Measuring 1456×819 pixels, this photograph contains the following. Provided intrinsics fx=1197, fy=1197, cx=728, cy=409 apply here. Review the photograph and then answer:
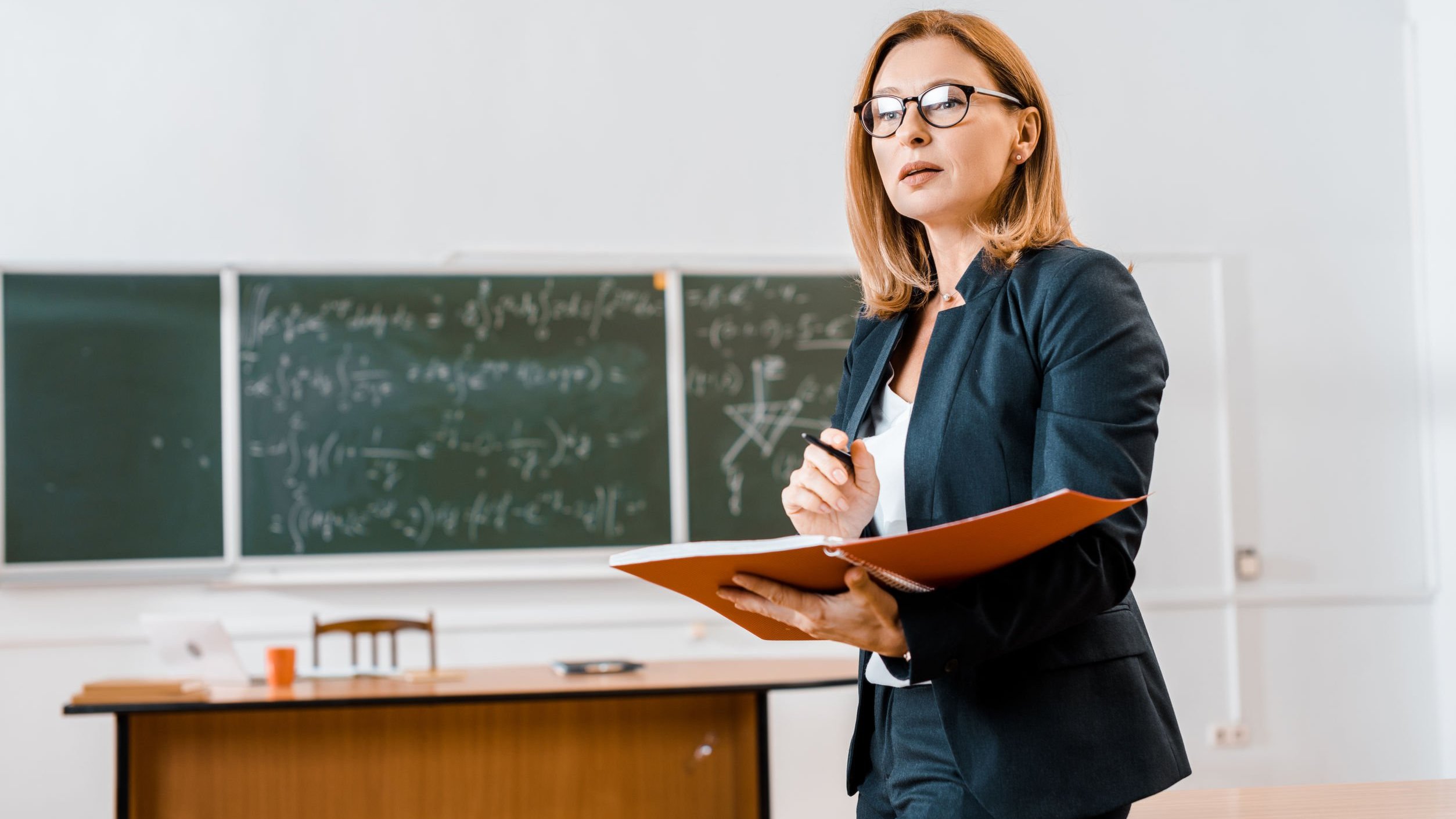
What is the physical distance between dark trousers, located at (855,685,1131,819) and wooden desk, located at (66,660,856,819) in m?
1.92

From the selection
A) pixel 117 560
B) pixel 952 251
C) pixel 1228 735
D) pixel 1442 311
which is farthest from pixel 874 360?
pixel 1442 311

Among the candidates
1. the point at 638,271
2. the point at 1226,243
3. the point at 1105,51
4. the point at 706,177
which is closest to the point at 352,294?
the point at 638,271

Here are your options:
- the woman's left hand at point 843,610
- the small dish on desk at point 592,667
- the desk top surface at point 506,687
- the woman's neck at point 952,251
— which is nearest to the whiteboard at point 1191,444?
the desk top surface at point 506,687

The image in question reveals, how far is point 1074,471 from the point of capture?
0.91 m

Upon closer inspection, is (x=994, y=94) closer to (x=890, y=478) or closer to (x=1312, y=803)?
(x=890, y=478)

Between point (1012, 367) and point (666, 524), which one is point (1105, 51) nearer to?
point (666, 524)

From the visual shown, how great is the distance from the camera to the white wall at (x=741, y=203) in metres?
3.79

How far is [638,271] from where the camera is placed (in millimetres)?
3992

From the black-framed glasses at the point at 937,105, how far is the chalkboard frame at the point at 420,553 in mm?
2795

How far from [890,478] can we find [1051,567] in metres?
0.22

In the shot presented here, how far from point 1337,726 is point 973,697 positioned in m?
3.90

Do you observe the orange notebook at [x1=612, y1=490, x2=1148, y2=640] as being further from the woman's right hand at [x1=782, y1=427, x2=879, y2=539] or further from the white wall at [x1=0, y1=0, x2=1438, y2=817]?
the white wall at [x1=0, y1=0, x2=1438, y2=817]

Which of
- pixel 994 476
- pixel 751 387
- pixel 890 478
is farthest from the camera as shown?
pixel 751 387

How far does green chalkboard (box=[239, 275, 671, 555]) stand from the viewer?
3781mm
